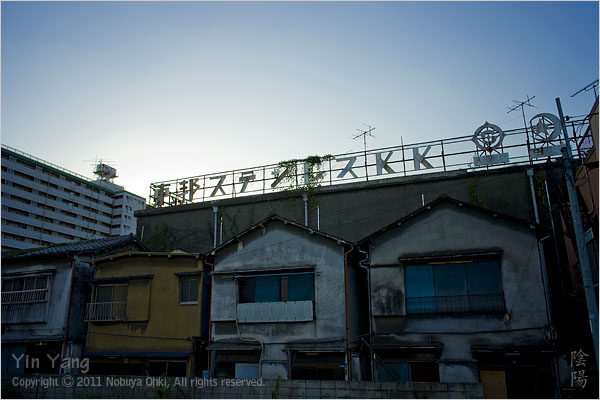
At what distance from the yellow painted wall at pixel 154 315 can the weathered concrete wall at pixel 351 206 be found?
7.24 meters

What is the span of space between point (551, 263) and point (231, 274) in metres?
16.4

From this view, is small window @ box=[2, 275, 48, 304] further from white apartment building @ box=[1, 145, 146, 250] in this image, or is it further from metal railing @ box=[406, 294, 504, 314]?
white apartment building @ box=[1, 145, 146, 250]

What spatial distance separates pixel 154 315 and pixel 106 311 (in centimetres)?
302

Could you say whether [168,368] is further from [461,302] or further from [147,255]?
[461,302]

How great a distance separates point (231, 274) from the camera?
23969 mm

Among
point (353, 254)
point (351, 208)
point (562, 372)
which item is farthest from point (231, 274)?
point (562, 372)

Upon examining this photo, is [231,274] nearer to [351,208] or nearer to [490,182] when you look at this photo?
[351,208]

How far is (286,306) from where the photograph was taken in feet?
73.7

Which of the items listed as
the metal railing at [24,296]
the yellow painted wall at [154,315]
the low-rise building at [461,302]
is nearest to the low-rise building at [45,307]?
the metal railing at [24,296]

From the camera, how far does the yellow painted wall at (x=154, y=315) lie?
24031mm

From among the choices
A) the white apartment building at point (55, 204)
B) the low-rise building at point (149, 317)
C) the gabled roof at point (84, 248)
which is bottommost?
the low-rise building at point (149, 317)

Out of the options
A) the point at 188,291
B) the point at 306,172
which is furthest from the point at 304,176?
the point at 188,291

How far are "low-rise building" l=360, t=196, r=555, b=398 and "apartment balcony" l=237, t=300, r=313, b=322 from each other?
10.4 feet

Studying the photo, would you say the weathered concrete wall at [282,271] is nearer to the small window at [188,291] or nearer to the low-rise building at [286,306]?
the low-rise building at [286,306]
